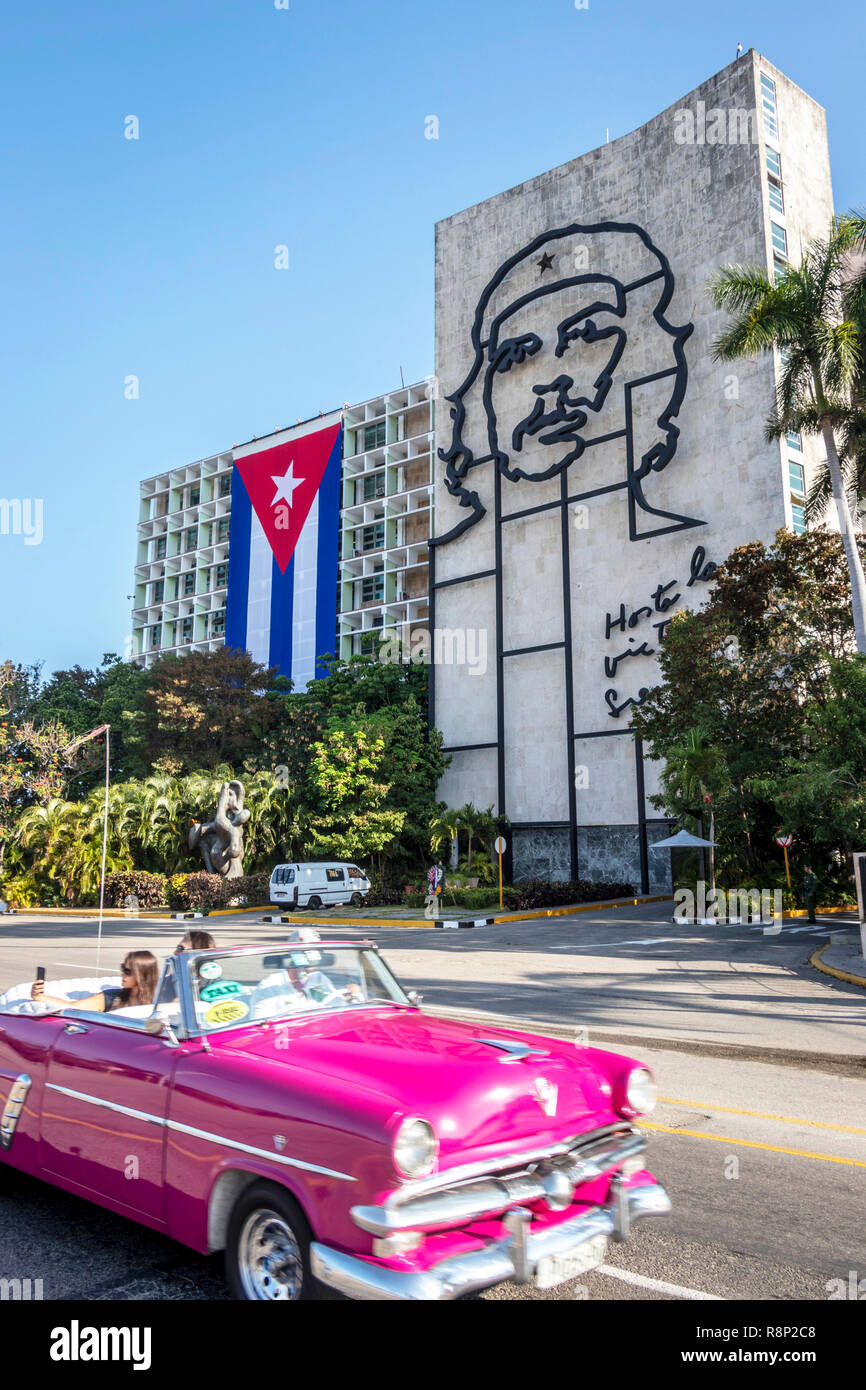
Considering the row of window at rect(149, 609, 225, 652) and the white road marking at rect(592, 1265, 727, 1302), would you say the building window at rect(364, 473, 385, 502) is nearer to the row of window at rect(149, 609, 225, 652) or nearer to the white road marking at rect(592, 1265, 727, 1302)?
the row of window at rect(149, 609, 225, 652)

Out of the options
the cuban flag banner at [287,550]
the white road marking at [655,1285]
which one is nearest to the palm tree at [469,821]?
the cuban flag banner at [287,550]

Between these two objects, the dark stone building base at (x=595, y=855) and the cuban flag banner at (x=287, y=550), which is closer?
the dark stone building base at (x=595, y=855)

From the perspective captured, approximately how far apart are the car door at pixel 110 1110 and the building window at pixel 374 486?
6615 cm

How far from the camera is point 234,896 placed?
111ft

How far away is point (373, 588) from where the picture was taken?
2650 inches

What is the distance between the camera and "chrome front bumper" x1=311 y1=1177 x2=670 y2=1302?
2.87 meters

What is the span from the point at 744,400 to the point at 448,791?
1960 cm

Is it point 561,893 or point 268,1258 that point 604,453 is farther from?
point 268,1258

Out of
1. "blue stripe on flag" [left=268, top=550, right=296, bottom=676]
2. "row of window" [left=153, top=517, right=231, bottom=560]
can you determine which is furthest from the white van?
"row of window" [left=153, top=517, right=231, bottom=560]

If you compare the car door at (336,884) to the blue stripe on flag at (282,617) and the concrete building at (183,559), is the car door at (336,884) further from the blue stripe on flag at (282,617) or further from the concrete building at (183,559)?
the concrete building at (183,559)

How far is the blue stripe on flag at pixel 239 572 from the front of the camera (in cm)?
6862

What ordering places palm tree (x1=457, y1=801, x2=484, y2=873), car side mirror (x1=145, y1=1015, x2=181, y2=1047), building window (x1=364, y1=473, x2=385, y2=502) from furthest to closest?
building window (x1=364, y1=473, x2=385, y2=502) → palm tree (x1=457, y1=801, x2=484, y2=873) → car side mirror (x1=145, y1=1015, x2=181, y2=1047)

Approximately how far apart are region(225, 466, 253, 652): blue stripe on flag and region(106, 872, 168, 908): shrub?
3466 cm
